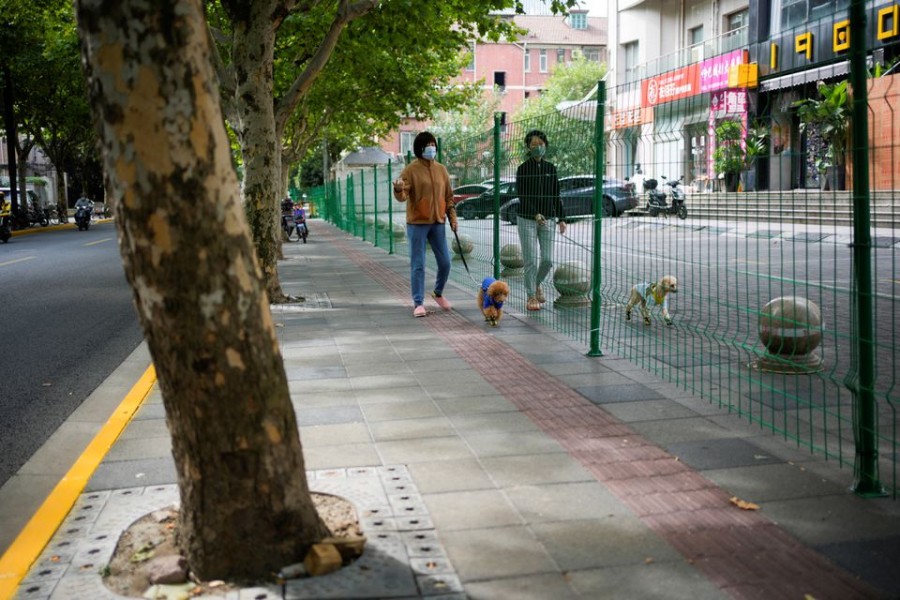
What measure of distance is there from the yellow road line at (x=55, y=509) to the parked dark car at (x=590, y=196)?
3786 mm

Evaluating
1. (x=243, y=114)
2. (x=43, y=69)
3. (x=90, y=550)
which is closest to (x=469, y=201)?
(x=243, y=114)

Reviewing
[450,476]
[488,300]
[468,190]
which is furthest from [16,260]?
[450,476]

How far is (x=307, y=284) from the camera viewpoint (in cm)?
1487

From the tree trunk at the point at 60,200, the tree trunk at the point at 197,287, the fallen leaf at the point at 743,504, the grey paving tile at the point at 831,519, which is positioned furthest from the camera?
the tree trunk at the point at 60,200

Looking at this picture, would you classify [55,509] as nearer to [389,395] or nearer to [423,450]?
[423,450]

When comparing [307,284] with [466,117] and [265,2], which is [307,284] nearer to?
[265,2]

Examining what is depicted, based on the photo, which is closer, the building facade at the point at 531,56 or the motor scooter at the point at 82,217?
the motor scooter at the point at 82,217

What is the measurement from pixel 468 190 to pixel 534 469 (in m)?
7.87

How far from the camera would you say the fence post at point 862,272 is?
153 inches

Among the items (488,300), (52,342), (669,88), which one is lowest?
(52,342)

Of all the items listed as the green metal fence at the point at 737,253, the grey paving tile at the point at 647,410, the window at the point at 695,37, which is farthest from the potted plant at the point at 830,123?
the window at the point at 695,37

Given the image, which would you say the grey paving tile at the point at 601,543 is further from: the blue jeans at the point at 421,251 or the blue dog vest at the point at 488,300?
the blue jeans at the point at 421,251

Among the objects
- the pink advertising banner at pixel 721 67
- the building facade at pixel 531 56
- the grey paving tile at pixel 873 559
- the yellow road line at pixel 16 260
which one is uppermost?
the building facade at pixel 531 56

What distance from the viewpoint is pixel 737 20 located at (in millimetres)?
34156
